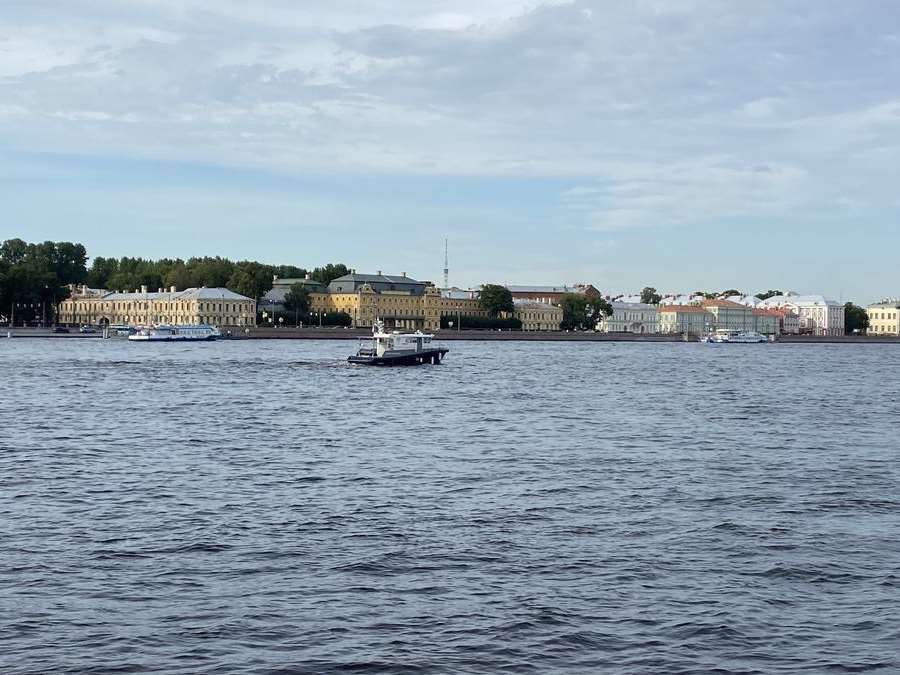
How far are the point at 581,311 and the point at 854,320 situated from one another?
4148 centimetres

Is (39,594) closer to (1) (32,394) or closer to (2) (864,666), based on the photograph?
(2) (864,666)

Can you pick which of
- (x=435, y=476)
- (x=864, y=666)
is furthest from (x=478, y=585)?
(x=435, y=476)

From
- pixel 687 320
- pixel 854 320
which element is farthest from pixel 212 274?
pixel 854 320

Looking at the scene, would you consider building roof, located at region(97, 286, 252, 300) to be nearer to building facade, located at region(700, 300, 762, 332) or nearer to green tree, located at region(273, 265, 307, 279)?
green tree, located at region(273, 265, 307, 279)

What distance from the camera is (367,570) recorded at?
11.7 meters

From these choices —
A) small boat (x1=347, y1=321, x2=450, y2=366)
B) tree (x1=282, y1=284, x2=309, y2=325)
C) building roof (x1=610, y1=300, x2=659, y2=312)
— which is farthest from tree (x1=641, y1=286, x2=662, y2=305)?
small boat (x1=347, y1=321, x2=450, y2=366)

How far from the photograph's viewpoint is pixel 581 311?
148750mm

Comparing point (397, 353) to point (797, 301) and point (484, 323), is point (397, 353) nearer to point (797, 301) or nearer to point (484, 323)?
point (484, 323)

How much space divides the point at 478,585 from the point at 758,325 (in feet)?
499

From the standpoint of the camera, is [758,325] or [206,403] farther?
[758,325]

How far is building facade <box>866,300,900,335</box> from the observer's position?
167 meters

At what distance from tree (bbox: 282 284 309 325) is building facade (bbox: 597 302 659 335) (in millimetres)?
41358

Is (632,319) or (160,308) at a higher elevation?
(160,308)

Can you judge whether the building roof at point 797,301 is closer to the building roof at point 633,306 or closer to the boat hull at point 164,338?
the building roof at point 633,306
